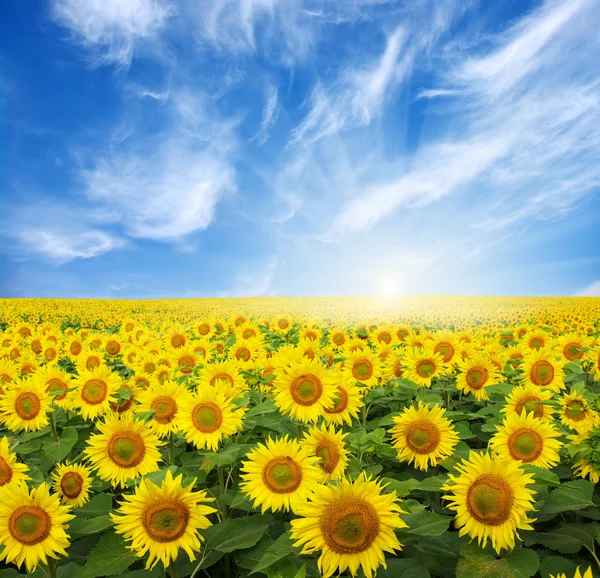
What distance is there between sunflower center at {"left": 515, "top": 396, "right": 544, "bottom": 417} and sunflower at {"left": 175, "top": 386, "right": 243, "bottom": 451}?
2.87 metres

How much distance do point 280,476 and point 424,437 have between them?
1383 mm

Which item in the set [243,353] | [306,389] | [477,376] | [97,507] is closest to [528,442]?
[306,389]

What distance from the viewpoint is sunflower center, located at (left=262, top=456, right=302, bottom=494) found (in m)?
3.27

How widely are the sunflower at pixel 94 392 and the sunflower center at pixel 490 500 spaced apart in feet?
13.2

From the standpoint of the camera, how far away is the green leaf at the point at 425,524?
274 centimetres

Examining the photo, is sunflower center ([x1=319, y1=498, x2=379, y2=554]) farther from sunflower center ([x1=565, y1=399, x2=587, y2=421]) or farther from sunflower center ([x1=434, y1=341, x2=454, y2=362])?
sunflower center ([x1=434, y1=341, x2=454, y2=362])

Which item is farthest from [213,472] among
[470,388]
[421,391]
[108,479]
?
A: [470,388]

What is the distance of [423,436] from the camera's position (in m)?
3.95

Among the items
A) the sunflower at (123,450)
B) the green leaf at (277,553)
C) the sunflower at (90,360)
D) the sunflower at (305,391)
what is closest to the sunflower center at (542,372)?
the sunflower at (305,391)

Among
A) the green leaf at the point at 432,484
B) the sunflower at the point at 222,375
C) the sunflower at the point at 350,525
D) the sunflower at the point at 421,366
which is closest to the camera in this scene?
the sunflower at the point at 350,525

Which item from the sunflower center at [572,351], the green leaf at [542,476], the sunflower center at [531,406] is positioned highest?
the sunflower center at [572,351]

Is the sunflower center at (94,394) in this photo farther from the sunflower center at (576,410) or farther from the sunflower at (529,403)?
the sunflower center at (576,410)

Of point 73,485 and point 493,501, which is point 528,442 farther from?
point 73,485

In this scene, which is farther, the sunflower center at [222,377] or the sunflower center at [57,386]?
the sunflower center at [57,386]
